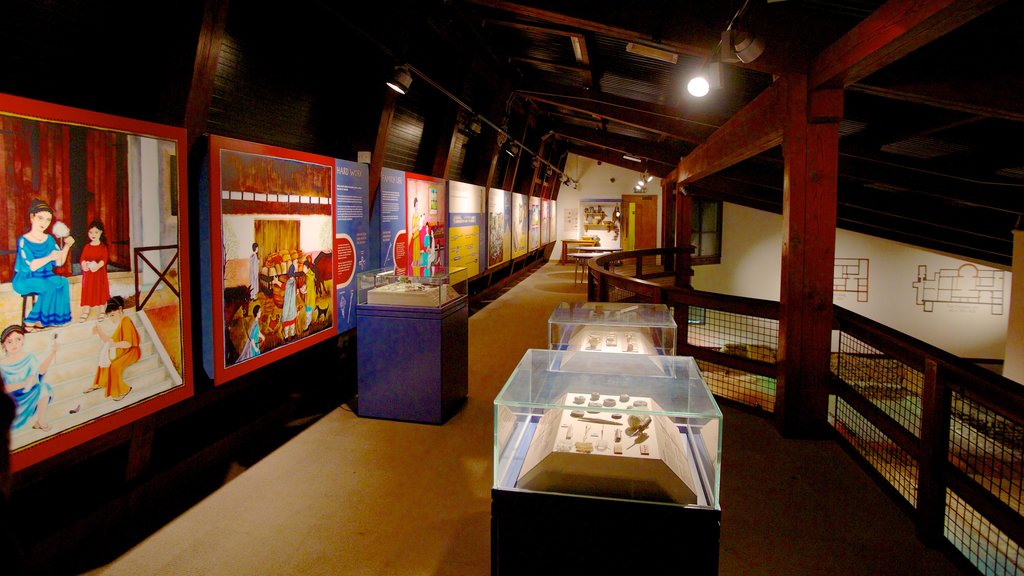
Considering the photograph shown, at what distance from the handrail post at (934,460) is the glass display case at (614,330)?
1457 mm

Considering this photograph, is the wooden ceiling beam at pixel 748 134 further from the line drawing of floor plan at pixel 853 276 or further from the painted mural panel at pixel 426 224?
the line drawing of floor plan at pixel 853 276

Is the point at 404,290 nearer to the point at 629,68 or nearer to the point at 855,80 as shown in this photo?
the point at 855,80

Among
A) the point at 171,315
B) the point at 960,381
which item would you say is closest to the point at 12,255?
the point at 171,315

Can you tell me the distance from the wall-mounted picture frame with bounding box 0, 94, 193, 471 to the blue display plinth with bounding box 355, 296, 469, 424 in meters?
1.58

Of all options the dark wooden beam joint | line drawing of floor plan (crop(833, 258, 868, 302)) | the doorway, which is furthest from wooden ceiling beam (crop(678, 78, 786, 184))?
the doorway

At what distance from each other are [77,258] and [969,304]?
1667 cm

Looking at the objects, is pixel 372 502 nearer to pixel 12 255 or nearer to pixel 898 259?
pixel 12 255

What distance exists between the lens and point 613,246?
20.1 meters

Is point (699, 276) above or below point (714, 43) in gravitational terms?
below

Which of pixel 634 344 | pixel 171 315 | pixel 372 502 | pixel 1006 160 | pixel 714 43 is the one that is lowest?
pixel 372 502

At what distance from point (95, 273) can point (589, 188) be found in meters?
18.8

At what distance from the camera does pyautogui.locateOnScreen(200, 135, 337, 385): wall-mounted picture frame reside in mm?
3414

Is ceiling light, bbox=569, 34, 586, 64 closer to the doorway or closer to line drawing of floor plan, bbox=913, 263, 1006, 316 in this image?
line drawing of floor plan, bbox=913, 263, 1006, 316

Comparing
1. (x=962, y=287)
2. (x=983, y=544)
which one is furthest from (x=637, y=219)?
(x=983, y=544)
